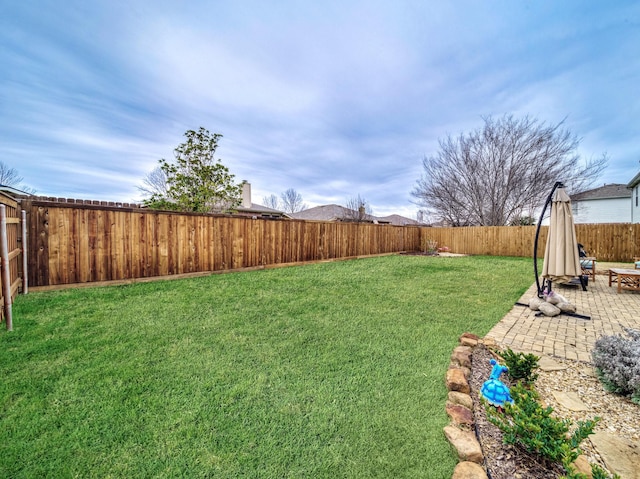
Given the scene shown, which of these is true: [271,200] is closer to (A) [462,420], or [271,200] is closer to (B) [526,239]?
(B) [526,239]

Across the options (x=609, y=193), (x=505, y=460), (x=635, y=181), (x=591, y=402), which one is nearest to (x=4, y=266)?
(x=505, y=460)

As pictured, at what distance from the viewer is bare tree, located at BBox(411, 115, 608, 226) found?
49.6 feet

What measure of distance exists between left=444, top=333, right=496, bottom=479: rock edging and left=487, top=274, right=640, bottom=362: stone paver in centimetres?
102

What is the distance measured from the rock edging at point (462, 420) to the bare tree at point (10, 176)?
22408 millimetres

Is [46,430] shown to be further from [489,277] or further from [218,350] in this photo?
[489,277]

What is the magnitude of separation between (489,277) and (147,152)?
13.1m

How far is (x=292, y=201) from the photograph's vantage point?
37125mm

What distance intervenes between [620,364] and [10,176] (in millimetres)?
24296

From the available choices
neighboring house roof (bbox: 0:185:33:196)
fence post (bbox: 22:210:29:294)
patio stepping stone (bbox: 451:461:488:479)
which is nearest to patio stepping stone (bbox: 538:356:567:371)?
patio stepping stone (bbox: 451:461:488:479)

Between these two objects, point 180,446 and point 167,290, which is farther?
point 167,290

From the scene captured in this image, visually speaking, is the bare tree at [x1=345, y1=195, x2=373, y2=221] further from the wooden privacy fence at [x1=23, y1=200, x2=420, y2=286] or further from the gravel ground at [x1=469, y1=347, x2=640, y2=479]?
the gravel ground at [x1=469, y1=347, x2=640, y2=479]

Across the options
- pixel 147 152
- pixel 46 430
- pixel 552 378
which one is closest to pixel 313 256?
pixel 552 378

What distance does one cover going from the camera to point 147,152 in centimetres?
1085

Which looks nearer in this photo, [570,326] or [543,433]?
[543,433]
